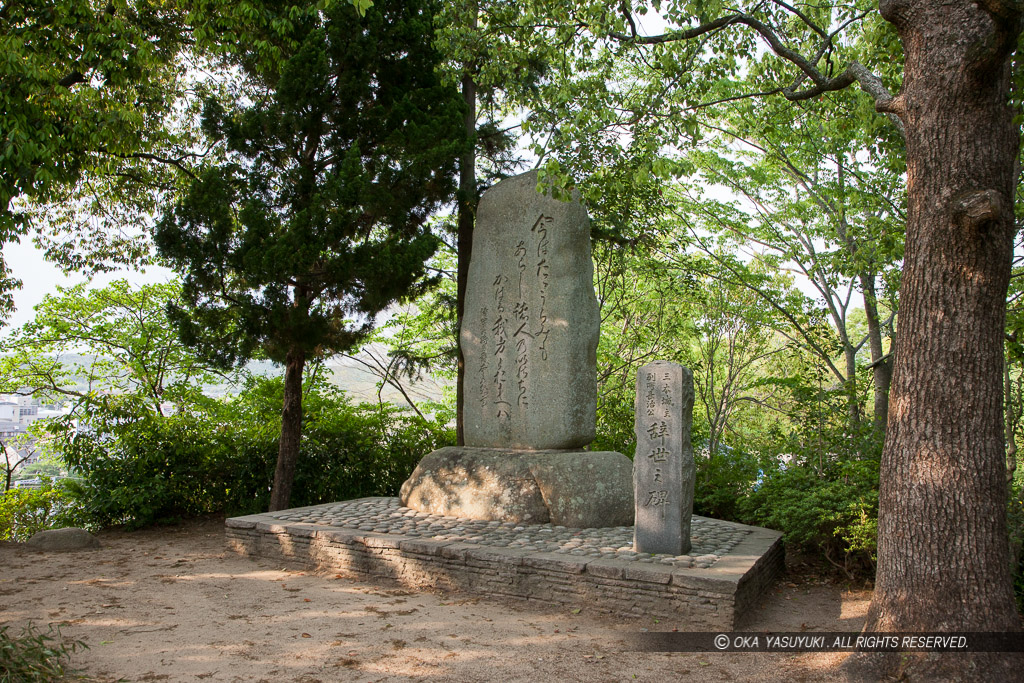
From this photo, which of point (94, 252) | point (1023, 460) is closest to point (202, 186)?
point (94, 252)

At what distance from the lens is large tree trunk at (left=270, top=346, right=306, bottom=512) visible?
7996 mm

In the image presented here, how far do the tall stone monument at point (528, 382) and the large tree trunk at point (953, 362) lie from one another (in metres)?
3.08

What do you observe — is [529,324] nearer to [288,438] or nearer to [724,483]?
[724,483]

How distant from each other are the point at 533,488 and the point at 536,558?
1.51 m

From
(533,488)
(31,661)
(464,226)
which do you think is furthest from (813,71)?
(31,661)

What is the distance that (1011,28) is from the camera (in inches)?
135

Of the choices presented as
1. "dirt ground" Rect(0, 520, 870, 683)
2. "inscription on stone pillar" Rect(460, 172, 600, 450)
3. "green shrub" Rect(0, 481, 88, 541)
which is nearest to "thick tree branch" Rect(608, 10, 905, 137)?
"inscription on stone pillar" Rect(460, 172, 600, 450)

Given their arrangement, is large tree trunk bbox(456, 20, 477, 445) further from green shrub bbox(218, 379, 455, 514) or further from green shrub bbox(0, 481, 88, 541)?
green shrub bbox(0, 481, 88, 541)

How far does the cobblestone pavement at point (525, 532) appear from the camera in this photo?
5.41 meters

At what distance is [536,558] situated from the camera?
205 inches

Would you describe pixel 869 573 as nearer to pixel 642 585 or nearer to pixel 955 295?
pixel 642 585

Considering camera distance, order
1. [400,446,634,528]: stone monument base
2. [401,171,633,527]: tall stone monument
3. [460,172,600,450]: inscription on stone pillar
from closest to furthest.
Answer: [400,446,634,528]: stone monument base
[401,171,633,527]: tall stone monument
[460,172,600,450]: inscription on stone pillar

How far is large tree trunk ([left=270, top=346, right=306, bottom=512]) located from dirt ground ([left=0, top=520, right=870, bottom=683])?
154 centimetres

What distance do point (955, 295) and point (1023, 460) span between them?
370 cm
